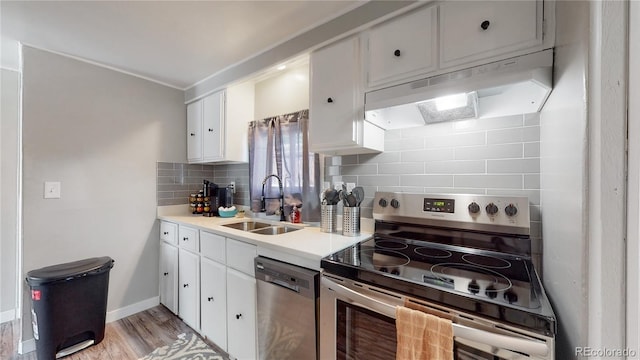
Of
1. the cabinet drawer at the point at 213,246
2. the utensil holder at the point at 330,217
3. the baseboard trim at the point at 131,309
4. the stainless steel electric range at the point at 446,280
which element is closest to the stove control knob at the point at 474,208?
the stainless steel electric range at the point at 446,280

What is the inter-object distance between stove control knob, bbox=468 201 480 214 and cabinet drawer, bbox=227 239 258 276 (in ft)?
4.09

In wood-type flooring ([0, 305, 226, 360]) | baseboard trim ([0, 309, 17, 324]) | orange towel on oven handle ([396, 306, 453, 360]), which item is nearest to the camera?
orange towel on oven handle ([396, 306, 453, 360])

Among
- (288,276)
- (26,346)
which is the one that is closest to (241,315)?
(288,276)

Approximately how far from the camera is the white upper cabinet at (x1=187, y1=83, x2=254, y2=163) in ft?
7.86

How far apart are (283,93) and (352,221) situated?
1360mm

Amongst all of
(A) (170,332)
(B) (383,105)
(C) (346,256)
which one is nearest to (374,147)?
(B) (383,105)

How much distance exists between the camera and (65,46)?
197cm

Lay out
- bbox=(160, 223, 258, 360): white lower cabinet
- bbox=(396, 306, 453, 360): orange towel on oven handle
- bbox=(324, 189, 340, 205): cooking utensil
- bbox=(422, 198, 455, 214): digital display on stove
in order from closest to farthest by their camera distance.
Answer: bbox=(396, 306, 453, 360): orange towel on oven handle, bbox=(422, 198, 455, 214): digital display on stove, bbox=(160, 223, 258, 360): white lower cabinet, bbox=(324, 189, 340, 205): cooking utensil

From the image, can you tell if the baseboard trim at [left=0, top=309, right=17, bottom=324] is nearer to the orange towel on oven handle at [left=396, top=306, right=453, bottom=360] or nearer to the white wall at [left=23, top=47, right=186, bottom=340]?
the white wall at [left=23, top=47, right=186, bottom=340]

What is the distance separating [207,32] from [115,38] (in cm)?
72

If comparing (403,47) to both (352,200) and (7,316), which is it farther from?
(7,316)

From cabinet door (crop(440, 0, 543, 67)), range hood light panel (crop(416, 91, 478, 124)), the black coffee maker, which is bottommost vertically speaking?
the black coffee maker

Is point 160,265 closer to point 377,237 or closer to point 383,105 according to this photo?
point 377,237
